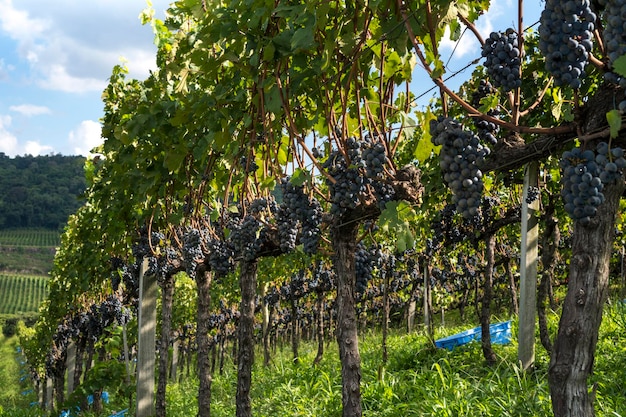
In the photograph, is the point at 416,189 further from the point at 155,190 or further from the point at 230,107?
the point at 155,190

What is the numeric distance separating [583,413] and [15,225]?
13448 cm

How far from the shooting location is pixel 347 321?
3975 millimetres

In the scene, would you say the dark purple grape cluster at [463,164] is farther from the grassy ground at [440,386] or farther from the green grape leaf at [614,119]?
the grassy ground at [440,386]

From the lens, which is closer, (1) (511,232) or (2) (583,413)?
(2) (583,413)

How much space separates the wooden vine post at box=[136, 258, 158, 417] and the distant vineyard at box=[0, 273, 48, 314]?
8834 centimetres

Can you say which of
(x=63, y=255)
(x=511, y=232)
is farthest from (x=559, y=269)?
(x=63, y=255)

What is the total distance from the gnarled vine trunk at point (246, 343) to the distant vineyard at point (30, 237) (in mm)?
118595

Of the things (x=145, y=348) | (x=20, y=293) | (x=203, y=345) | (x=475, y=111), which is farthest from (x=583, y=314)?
(x=20, y=293)

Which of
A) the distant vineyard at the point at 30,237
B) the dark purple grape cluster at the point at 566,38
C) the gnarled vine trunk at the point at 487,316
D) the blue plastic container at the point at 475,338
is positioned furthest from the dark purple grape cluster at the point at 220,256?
the distant vineyard at the point at 30,237

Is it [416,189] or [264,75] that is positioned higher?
[264,75]

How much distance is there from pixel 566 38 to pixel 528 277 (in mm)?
5350

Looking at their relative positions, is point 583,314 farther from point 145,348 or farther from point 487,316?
point 145,348

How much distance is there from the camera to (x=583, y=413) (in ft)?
7.58

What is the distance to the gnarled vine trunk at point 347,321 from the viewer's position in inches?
155
